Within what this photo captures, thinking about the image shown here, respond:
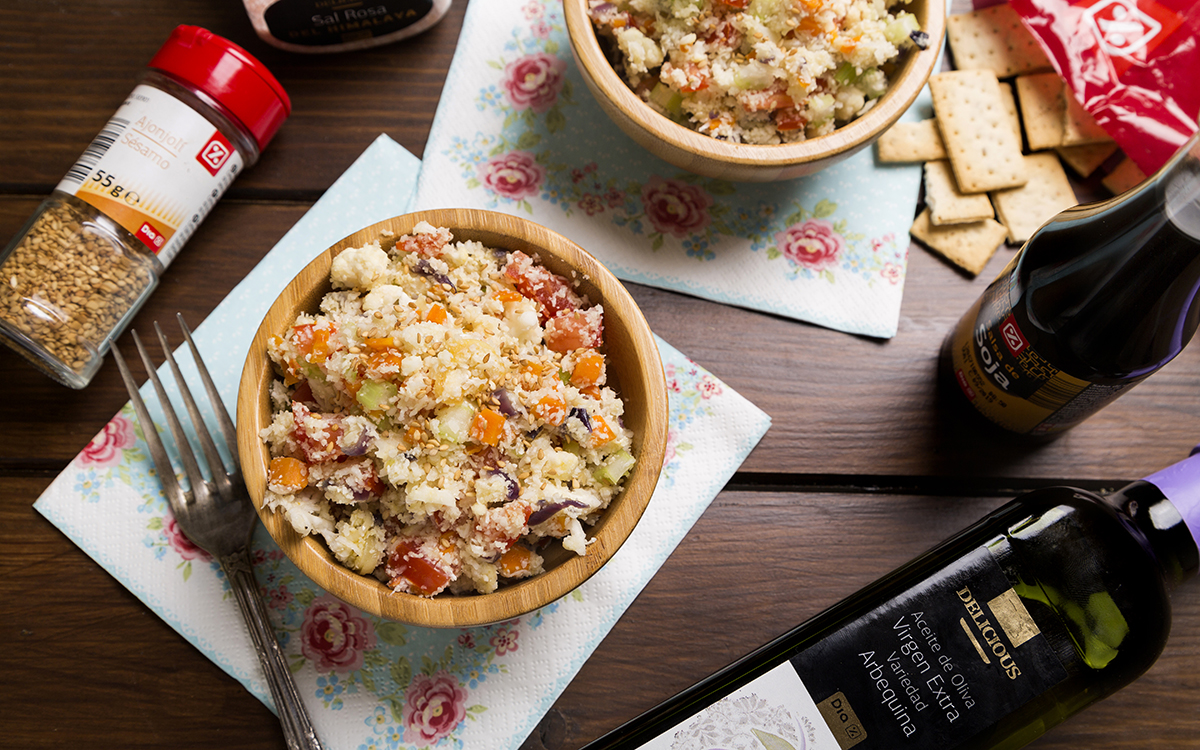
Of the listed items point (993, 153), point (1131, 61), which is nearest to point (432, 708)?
point (993, 153)

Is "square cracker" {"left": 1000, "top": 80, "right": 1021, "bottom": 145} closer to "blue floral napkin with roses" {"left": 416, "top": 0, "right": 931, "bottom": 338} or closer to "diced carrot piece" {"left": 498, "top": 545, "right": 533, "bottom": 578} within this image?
"blue floral napkin with roses" {"left": 416, "top": 0, "right": 931, "bottom": 338}

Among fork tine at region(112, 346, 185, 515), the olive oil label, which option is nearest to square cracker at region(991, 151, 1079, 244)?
the olive oil label

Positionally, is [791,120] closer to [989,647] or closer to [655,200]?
[655,200]

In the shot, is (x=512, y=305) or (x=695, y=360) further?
(x=695, y=360)

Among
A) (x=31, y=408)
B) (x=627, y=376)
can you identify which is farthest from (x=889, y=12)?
(x=31, y=408)

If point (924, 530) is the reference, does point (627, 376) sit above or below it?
above

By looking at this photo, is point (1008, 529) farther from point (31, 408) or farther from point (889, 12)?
point (31, 408)
